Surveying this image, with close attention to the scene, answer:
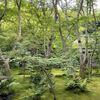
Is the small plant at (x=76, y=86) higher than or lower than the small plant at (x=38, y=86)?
lower

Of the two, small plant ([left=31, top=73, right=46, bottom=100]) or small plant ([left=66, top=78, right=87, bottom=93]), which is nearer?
small plant ([left=31, top=73, right=46, bottom=100])

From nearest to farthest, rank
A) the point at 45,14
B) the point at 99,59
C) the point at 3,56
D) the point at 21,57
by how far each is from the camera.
→ 1. the point at 21,57
2. the point at 3,56
3. the point at 45,14
4. the point at 99,59

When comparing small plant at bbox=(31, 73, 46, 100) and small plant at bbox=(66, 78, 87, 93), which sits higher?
small plant at bbox=(31, 73, 46, 100)

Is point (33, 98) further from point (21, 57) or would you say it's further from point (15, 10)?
point (15, 10)

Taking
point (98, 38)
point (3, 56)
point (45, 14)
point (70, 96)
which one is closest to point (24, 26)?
point (45, 14)

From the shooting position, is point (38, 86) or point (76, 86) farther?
point (76, 86)

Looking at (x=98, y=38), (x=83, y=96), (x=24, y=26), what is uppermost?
(x=24, y=26)

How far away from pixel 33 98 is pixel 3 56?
3308 mm

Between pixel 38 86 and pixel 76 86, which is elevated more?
pixel 38 86

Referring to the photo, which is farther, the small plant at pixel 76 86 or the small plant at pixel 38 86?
the small plant at pixel 76 86

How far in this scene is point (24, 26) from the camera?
1966 cm

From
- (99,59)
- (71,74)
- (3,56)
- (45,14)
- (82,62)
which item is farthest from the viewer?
(99,59)

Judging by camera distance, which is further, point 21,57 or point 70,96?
point 70,96

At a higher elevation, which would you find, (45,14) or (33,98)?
(45,14)
